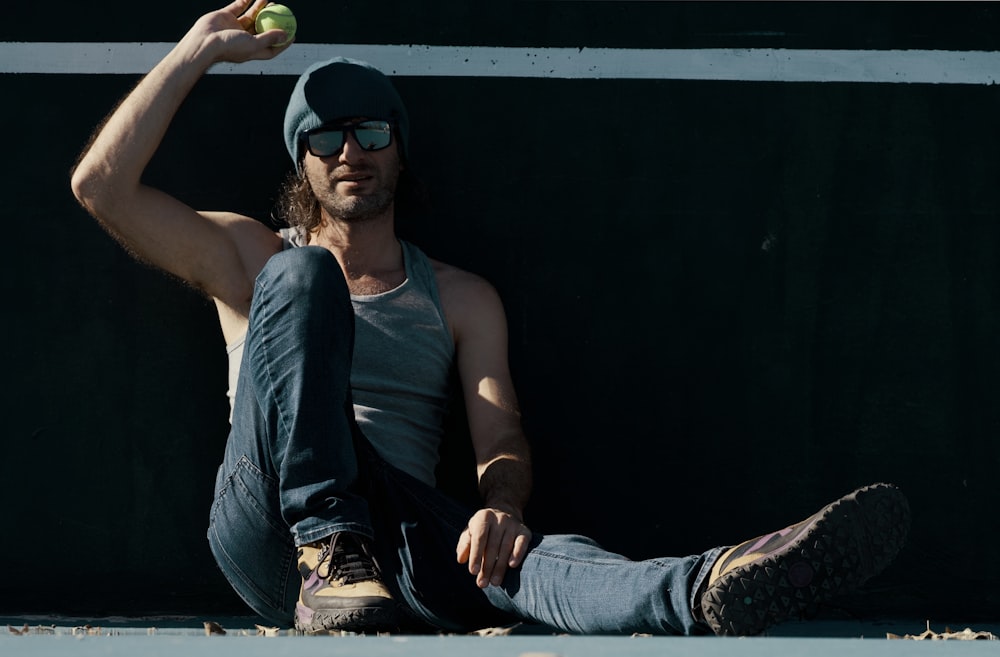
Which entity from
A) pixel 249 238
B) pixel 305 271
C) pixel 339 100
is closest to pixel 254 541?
pixel 305 271

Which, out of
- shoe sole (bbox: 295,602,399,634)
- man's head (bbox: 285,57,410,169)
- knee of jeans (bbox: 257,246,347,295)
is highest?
man's head (bbox: 285,57,410,169)

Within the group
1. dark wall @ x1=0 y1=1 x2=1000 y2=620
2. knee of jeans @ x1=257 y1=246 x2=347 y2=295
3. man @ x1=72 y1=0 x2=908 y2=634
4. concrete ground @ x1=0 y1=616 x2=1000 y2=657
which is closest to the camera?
concrete ground @ x1=0 y1=616 x2=1000 y2=657

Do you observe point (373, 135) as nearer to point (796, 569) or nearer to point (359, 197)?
point (359, 197)

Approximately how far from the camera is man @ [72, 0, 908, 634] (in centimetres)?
218

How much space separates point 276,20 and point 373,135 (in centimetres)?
35

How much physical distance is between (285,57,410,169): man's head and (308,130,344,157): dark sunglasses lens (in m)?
0.02

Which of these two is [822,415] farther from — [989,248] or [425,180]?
[425,180]

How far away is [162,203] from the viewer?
9.93 feet

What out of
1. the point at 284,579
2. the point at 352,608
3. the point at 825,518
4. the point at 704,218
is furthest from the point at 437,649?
the point at 704,218

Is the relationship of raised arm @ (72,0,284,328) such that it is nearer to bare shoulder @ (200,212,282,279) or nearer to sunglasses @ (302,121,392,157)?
bare shoulder @ (200,212,282,279)

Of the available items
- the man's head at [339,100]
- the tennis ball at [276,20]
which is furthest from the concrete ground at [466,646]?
the tennis ball at [276,20]

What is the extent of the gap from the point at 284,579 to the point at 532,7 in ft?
5.23

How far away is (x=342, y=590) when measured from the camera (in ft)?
7.49

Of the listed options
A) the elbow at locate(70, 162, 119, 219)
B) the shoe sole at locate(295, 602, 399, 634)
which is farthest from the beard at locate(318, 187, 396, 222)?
the shoe sole at locate(295, 602, 399, 634)
